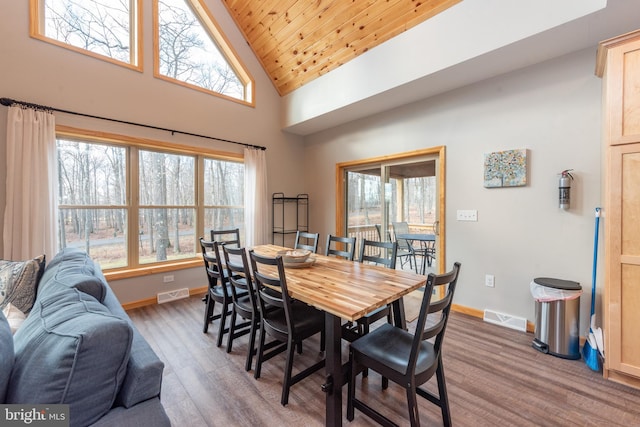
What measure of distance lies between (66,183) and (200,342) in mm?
2443

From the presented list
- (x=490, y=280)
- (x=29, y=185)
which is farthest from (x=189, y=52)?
(x=490, y=280)

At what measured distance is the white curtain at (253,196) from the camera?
14.6ft

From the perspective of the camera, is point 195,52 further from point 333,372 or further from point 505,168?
point 333,372

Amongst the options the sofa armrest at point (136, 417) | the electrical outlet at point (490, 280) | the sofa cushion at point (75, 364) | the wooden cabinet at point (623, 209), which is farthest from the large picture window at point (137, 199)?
the wooden cabinet at point (623, 209)

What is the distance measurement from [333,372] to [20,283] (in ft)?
6.96

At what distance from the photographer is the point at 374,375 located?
82.4 inches

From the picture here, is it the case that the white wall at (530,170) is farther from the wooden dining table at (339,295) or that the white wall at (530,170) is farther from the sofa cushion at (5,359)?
the sofa cushion at (5,359)

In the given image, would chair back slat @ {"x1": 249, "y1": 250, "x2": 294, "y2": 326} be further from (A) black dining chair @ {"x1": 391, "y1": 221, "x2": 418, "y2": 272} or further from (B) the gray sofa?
(A) black dining chair @ {"x1": 391, "y1": 221, "x2": 418, "y2": 272}

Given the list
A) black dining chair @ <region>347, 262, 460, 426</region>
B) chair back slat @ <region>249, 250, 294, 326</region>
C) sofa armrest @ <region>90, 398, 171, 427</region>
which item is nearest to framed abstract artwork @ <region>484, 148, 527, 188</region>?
black dining chair @ <region>347, 262, 460, 426</region>

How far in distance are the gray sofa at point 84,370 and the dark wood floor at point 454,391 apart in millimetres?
975

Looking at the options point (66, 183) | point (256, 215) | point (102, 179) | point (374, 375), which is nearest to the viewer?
point (374, 375)

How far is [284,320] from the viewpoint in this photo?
2.01 metres

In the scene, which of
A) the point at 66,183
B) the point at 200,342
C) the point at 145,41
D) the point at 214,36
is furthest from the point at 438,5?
the point at 66,183

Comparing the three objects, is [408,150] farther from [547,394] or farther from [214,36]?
[214,36]
